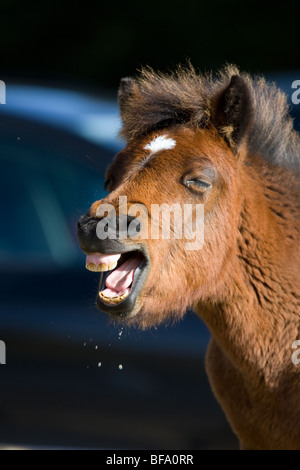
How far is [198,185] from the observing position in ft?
12.8

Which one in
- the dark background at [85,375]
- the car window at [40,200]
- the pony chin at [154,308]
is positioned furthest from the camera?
the car window at [40,200]

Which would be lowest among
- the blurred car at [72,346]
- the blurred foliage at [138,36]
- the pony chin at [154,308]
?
the pony chin at [154,308]

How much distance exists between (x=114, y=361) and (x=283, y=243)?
139 centimetres

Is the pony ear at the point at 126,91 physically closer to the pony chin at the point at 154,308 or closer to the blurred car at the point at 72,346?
the blurred car at the point at 72,346

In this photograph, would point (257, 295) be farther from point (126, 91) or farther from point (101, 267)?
point (126, 91)

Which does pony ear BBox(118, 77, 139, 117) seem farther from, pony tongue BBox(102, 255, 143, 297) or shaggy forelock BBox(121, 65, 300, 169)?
pony tongue BBox(102, 255, 143, 297)

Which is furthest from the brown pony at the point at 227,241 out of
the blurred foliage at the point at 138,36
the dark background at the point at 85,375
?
the blurred foliage at the point at 138,36

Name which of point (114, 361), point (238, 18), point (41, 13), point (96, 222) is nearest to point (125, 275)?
point (96, 222)

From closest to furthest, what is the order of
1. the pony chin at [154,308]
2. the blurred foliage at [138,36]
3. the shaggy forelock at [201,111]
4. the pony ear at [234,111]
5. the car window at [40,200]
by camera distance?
the pony chin at [154,308] → the pony ear at [234,111] → the shaggy forelock at [201,111] → the car window at [40,200] → the blurred foliage at [138,36]

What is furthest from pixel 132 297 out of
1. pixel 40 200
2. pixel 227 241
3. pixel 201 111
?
pixel 40 200

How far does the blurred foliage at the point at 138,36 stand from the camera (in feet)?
39.8

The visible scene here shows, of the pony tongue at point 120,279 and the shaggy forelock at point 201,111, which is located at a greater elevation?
the shaggy forelock at point 201,111

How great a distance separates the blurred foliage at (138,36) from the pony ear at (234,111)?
7.89 meters

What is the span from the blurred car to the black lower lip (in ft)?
4.04
